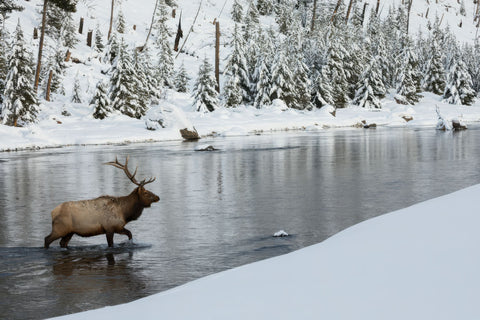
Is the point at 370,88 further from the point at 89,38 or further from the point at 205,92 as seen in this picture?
the point at 89,38

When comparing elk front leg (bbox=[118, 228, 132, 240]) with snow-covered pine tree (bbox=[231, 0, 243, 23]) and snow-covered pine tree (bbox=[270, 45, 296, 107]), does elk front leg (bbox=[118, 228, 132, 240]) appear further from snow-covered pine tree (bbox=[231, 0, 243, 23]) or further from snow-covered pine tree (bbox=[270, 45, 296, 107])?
snow-covered pine tree (bbox=[231, 0, 243, 23])

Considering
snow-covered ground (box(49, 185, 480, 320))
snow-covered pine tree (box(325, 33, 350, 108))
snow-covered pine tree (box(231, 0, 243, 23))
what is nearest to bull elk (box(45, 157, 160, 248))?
snow-covered ground (box(49, 185, 480, 320))

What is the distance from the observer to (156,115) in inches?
1690

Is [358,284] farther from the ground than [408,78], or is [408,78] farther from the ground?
[408,78]

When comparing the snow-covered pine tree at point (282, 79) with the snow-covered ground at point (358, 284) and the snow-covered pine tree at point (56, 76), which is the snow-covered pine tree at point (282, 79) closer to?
the snow-covered pine tree at point (56, 76)

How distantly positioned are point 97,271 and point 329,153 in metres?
19.6

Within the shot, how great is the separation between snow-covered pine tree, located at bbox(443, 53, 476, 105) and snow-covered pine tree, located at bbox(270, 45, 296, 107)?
25.9 metres

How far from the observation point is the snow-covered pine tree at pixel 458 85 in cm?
7669

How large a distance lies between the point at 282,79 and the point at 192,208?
49.2m

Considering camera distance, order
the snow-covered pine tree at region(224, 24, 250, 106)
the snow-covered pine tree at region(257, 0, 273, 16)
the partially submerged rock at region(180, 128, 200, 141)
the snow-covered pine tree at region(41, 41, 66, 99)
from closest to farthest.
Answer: the partially submerged rock at region(180, 128, 200, 141) → the snow-covered pine tree at region(41, 41, 66, 99) → the snow-covered pine tree at region(224, 24, 250, 106) → the snow-covered pine tree at region(257, 0, 273, 16)

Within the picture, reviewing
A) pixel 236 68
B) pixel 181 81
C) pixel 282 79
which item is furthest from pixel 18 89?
pixel 181 81

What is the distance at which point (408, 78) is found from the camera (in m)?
76.0

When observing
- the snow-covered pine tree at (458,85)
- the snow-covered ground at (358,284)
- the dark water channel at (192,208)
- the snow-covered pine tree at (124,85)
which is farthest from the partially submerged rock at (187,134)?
the snow-covered pine tree at (458,85)

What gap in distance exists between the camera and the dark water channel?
25.4 feet
